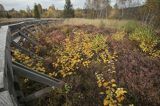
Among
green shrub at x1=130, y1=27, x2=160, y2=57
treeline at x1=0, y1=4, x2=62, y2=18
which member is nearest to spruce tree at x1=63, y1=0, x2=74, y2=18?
treeline at x1=0, y1=4, x2=62, y2=18

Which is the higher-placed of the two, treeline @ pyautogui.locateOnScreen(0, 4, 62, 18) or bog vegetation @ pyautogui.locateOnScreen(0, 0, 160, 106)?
bog vegetation @ pyautogui.locateOnScreen(0, 0, 160, 106)

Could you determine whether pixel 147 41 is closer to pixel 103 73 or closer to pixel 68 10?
pixel 103 73

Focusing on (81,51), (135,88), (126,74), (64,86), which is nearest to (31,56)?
(81,51)

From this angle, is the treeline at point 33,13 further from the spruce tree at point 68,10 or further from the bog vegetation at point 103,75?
the bog vegetation at point 103,75

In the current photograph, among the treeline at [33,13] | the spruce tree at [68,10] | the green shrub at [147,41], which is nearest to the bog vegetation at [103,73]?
the green shrub at [147,41]

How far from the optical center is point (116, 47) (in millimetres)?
7879

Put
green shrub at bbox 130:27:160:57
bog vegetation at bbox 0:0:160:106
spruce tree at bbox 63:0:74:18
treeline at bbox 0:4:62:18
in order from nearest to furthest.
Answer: bog vegetation at bbox 0:0:160:106 → green shrub at bbox 130:27:160:57 → treeline at bbox 0:4:62:18 → spruce tree at bbox 63:0:74:18

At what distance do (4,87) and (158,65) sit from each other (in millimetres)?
4571

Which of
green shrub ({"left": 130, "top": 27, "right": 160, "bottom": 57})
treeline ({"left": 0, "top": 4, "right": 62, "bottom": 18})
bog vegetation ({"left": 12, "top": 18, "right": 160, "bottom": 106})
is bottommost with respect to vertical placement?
treeline ({"left": 0, "top": 4, "right": 62, "bottom": 18})

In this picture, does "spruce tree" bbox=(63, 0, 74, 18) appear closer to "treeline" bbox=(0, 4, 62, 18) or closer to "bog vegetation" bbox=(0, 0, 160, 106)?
"treeline" bbox=(0, 4, 62, 18)

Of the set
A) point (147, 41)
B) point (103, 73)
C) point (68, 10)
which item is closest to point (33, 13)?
point (68, 10)

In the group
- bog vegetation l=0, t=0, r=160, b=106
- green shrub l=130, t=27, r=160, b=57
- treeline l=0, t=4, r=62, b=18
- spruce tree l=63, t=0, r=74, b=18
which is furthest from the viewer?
spruce tree l=63, t=0, r=74, b=18

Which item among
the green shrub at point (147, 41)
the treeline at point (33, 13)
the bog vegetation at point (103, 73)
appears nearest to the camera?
the bog vegetation at point (103, 73)

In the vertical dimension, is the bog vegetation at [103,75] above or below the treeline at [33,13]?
above
